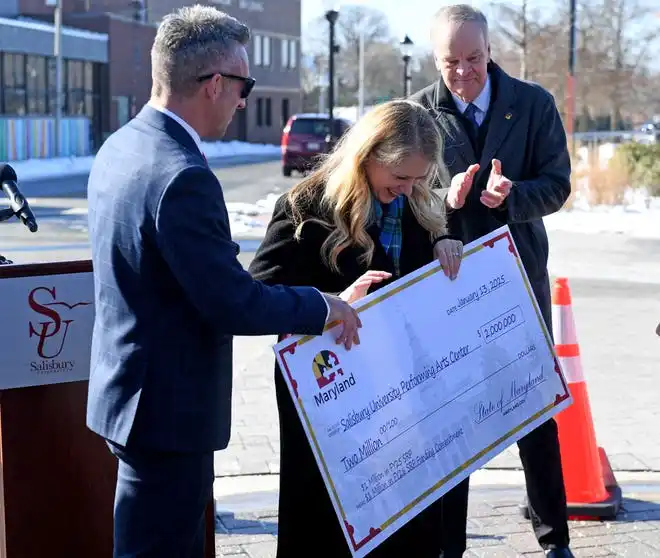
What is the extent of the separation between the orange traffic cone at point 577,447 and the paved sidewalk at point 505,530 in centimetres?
7

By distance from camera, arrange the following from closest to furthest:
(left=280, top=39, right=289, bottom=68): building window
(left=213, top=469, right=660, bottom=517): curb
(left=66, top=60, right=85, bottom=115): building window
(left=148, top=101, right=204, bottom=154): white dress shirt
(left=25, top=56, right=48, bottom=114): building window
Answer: (left=148, top=101, right=204, bottom=154): white dress shirt, (left=213, top=469, right=660, bottom=517): curb, (left=25, top=56, right=48, bottom=114): building window, (left=66, top=60, right=85, bottom=115): building window, (left=280, top=39, right=289, bottom=68): building window

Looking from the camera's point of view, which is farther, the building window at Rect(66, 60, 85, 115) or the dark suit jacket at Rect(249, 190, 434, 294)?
the building window at Rect(66, 60, 85, 115)

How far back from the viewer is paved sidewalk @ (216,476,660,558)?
440 centimetres

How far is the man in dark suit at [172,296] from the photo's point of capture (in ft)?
8.64

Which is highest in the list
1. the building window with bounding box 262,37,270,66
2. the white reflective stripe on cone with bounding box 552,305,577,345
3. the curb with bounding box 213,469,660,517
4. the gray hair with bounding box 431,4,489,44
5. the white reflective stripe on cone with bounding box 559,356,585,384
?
the building window with bounding box 262,37,270,66

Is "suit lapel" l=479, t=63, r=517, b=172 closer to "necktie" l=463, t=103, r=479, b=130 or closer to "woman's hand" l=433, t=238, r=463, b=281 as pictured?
"necktie" l=463, t=103, r=479, b=130

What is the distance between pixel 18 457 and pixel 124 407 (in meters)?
0.78

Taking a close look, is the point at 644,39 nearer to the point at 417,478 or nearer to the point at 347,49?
the point at 347,49

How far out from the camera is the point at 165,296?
107 inches

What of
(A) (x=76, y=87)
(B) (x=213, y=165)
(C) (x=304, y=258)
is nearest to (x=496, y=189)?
(C) (x=304, y=258)

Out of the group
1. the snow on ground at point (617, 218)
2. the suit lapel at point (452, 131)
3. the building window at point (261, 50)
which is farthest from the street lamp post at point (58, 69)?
the suit lapel at point (452, 131)

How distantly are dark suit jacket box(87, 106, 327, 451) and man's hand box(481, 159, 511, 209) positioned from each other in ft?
3.82

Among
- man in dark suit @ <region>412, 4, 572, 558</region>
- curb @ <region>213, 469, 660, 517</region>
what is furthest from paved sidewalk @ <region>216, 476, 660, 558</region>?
man in dark suit @ <region>412, 4, 572, 558</region>

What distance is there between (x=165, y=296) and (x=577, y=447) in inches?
104
